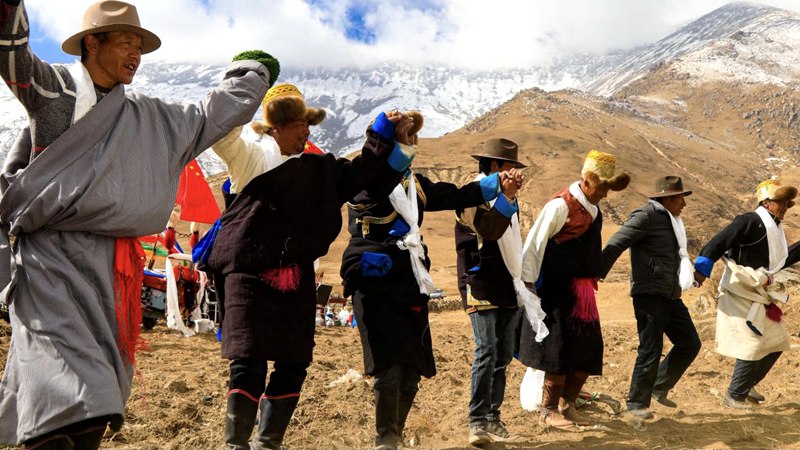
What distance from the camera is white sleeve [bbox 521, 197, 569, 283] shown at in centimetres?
528

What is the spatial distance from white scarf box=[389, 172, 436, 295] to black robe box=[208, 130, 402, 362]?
24.2 inches

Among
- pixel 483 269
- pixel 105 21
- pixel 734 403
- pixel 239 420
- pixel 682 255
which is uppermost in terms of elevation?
pixel 105 21

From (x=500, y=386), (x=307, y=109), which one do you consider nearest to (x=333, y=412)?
(x=500, y=386)

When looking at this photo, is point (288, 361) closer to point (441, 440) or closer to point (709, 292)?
point (441, 440)

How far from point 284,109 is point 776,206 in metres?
4.60

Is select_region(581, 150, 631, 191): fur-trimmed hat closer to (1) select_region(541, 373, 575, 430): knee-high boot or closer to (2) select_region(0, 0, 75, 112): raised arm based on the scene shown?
(1) select_region(541, 373, 575, 430): knee-high boot

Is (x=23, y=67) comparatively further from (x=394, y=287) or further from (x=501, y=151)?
(x=501, y=151)

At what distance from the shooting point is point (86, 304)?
2.77 metres

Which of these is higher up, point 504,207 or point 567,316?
point 504,207

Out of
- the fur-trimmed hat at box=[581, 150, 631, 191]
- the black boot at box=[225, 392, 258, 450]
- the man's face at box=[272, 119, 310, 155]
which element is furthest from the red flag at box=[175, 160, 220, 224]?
the black boot at box=[225, 392, 258, 450]

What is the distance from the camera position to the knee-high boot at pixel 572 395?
18.1 feet

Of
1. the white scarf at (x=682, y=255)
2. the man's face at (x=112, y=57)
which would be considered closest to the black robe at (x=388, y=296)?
the man's face at (x=112, y=57)

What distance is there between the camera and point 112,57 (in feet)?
9.93

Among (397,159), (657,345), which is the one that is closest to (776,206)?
(657,345)
